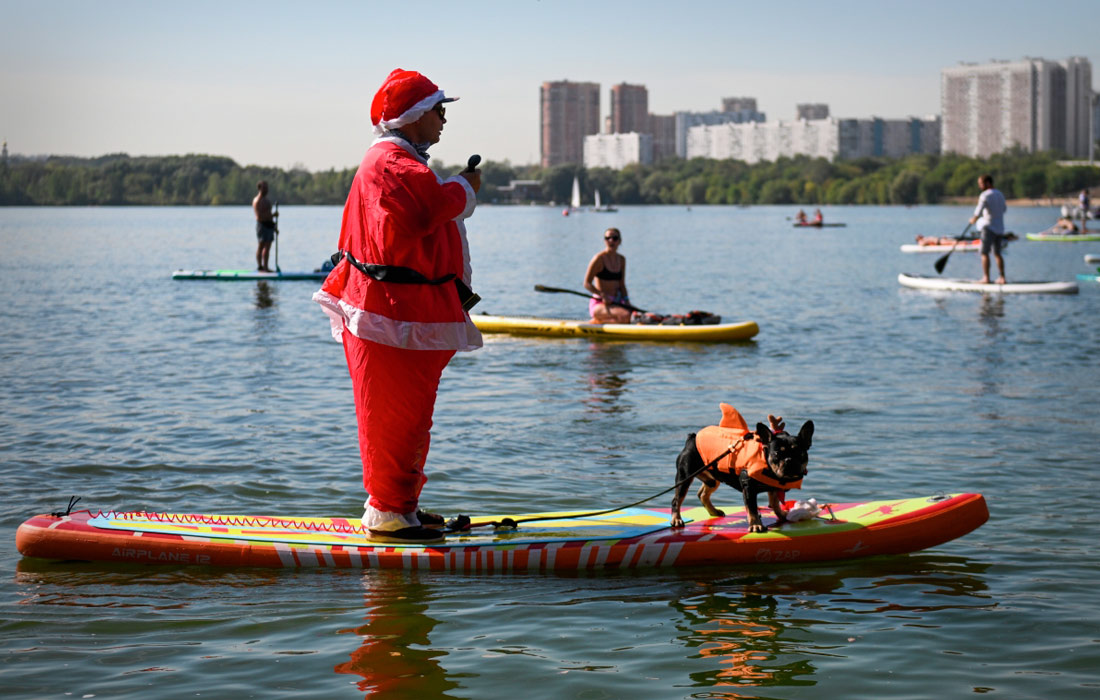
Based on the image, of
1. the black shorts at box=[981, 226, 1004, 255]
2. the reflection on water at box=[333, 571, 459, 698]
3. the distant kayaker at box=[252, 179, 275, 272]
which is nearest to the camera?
the reflection on water at box=[333, 571, 459, 698]

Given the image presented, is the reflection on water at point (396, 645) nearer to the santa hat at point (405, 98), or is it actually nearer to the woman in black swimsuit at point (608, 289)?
the santa hat at point (405, 98)

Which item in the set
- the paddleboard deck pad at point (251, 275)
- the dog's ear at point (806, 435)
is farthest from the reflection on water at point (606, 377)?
the paddleboard deck pad at point (251, 275)

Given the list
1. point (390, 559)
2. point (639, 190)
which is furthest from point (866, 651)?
point (639, 190)

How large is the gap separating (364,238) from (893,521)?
3.14m

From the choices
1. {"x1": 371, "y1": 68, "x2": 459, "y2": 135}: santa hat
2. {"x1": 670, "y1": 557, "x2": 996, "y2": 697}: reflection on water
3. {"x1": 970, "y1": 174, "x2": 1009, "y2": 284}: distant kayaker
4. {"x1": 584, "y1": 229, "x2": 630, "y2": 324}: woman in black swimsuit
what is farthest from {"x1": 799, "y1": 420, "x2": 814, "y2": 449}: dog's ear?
{"x1": 970, "y1": 174, "x2": 1009, "y2": 284}: distant kayaker

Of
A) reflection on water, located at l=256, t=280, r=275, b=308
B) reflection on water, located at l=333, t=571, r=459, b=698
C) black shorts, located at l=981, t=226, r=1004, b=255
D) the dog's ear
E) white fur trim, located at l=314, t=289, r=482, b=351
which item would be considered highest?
black shorts, located at l=981, t=226, r=1004, b=255

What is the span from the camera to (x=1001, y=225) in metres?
22.0

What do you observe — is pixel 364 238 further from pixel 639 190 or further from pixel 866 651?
pixel 639 190

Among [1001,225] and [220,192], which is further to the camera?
[220,192]

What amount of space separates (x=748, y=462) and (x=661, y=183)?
7240 inches

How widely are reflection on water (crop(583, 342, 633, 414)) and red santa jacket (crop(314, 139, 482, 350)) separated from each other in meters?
5.67

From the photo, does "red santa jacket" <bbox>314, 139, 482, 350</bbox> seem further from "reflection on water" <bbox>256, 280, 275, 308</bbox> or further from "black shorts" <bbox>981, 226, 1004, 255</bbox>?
"black shorts" <bbox>981, 226, 1004, 255</bbox>

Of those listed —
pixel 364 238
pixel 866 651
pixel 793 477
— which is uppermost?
pixel 364 238

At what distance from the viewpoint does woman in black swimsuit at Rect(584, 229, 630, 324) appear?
16.0 metres
